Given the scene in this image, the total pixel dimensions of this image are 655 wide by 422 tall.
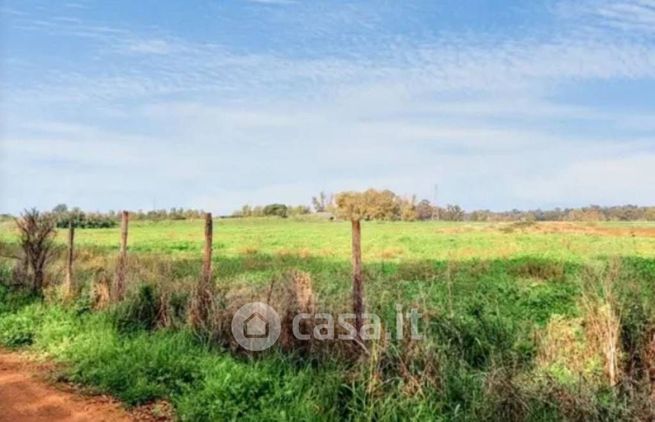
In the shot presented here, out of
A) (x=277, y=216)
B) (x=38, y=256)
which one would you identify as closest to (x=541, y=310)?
(x=38, y=256)

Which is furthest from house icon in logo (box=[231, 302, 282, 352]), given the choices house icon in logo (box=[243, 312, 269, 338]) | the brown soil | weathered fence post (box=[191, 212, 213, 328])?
the brown soil

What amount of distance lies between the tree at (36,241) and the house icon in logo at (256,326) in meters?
6.35

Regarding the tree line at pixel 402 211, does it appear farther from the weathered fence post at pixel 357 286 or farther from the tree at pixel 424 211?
the weathered fence post at pixel 357 286

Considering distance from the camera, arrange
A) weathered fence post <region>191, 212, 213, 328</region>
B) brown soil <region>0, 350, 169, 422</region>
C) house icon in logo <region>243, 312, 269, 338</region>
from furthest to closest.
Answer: weathered fence post <region>191, 212, 213, 328</region> → house icon in logo <region>243, 312, 269, 338</region> → brown soil <region>0, 350, 169, 422</region>

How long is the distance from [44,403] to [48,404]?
6 centimetres

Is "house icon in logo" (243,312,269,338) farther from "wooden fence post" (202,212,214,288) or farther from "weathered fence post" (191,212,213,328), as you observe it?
"wooden fence post" (202,212,214,288)

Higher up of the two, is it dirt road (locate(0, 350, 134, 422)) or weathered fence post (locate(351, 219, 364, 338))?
weathered fence post (locate(351, 219, 364, 338))

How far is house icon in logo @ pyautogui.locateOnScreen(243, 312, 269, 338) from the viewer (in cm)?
745

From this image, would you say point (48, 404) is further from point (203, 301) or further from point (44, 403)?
point (203, 301)

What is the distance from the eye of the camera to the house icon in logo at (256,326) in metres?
7.45

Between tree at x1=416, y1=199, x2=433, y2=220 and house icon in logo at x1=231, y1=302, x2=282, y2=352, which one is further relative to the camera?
tree at x1=416, y1=199, x2=433, y2=220

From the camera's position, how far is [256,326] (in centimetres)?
756

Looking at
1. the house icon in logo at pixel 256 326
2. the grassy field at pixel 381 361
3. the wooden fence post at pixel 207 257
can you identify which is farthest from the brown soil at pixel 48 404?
the wooden fence post at pixel 207 257

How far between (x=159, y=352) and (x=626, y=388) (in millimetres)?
4980
